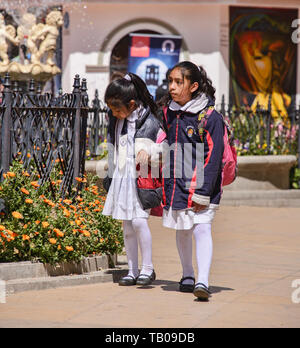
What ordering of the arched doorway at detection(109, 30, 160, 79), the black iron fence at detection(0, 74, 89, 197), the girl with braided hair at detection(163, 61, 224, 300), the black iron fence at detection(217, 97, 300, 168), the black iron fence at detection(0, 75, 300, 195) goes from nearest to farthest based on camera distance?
the girl with braided hair at detection(163, 61, 224, 300), the black iron fence at detection(0, 75, 300, 195), the black iron fence at detection(0, 74, 89, 197), the black iron fence at detection(217, 97, 300, 168), the arched doorway at detection(109, 30, 160, 79)

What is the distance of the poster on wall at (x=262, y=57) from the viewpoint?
23078mm

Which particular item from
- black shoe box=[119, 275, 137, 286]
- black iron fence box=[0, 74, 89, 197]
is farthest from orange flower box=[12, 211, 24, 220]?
black iron fence box=[0, 74, 89, 197]

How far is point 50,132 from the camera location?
7766mm

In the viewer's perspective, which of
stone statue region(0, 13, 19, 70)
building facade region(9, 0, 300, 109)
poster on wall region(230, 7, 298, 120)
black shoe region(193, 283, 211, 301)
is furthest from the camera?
poster on wall region(230, 7, 298, 120)

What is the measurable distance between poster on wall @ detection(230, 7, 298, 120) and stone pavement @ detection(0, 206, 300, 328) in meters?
14.8

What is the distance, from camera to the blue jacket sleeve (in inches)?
237

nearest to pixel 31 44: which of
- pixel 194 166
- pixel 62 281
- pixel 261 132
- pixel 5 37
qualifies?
pixel 5 37

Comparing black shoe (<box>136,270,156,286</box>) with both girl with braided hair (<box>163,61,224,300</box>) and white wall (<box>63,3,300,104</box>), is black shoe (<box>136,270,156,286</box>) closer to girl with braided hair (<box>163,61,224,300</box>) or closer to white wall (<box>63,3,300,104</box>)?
girl with braided hair (<box>163,61,224,300</box>)

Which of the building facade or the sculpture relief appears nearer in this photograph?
the sculpture relief

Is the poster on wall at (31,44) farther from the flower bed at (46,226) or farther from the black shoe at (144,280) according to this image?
the black shoe at (144,280)

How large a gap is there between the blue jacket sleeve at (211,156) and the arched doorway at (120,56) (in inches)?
660

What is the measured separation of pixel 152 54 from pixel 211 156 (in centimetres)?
1669

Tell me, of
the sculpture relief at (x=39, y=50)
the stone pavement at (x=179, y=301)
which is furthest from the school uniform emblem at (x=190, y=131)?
the sculpture relief at (x=39, y=50)

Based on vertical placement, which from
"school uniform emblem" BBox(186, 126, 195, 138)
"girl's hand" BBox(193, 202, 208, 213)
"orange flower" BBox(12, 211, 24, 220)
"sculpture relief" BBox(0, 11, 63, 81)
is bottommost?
"orange flower" BBox(12, 211, 24, 220)
